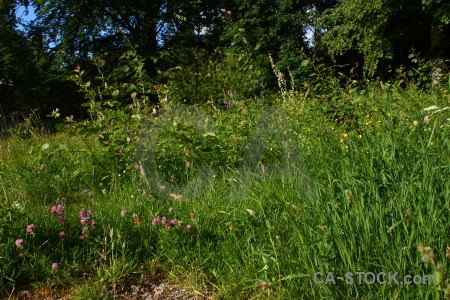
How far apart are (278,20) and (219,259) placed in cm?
2164

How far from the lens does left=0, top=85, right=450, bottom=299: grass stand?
1.15m

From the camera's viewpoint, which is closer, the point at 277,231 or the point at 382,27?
the point at 277,231

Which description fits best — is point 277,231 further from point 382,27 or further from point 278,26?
point 278,26

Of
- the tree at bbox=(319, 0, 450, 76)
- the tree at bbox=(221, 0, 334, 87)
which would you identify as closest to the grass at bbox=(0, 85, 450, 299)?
the tree at bbox=(319, 0, 450, 76)

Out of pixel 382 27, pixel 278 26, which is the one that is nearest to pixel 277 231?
pixel 382 27

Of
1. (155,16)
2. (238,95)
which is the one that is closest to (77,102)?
(155,16)

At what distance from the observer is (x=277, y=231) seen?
1.55 meters

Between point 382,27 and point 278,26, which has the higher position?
point 278,26

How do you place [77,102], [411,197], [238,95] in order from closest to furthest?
[411,197], [238,95], [77,102]

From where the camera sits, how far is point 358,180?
148cm

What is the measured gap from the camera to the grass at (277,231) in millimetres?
1146

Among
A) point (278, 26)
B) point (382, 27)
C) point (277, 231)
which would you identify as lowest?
point (277, 231)

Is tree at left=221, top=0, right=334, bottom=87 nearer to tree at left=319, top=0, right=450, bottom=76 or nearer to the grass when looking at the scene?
tree at left=319, top=0, right=450, bottom=76

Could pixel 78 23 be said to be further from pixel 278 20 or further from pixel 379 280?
pixel 379 280
